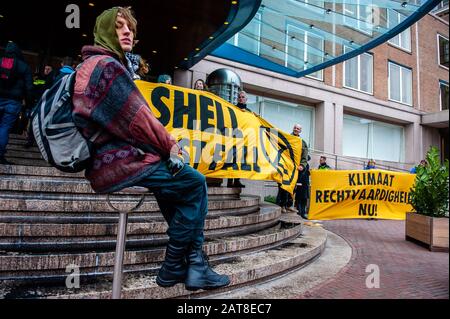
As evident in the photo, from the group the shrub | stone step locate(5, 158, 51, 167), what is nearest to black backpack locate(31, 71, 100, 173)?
stone step locate(5, 158, 51, 167)

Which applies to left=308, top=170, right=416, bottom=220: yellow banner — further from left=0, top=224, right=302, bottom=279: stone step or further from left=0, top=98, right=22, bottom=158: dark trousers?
left=0, top=98, right=22, bottom=158: dark trousers

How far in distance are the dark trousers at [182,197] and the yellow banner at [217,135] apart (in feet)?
11.3

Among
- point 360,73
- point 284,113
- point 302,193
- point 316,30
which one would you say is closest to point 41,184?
point 302,193

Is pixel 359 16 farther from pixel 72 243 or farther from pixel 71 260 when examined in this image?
pixel 71 260

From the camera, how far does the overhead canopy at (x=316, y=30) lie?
7.37 m

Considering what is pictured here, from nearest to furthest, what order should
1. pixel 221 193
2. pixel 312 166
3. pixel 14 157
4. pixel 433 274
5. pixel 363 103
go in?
1. pixel 433 274
2. pixel 14 157
3. pixel 221 193
4. pixel 312 166
5. pixel 363 103

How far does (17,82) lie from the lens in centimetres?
503

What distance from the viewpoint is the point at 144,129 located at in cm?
166

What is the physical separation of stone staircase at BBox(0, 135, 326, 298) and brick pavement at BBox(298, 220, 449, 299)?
69cm

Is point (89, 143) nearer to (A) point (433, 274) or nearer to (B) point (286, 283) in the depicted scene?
(A) point (433, 274)

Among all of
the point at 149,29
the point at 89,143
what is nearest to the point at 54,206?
the point at 89,143

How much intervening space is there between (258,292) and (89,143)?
7.86 ft

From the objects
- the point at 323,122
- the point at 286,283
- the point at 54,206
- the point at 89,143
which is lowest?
the point at 286,283

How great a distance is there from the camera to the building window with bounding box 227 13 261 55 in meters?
8.82
